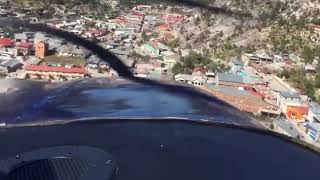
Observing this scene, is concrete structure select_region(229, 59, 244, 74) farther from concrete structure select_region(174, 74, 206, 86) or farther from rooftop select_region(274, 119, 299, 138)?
rooftop select_region(274, 119, 299, 138)

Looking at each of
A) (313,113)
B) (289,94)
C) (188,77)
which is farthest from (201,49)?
(313,113)

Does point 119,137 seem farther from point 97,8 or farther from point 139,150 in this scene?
point 97,8

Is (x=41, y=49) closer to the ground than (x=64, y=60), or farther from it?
farther from it

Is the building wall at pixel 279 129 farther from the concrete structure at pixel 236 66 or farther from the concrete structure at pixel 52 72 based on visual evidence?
the concrete structure at pixel 52 72

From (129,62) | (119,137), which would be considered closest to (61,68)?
(129,62)

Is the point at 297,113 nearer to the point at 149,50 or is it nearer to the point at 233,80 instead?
the point at 233,80

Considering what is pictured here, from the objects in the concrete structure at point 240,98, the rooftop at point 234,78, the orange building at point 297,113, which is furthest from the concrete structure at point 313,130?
the rooftop at point 234,78
